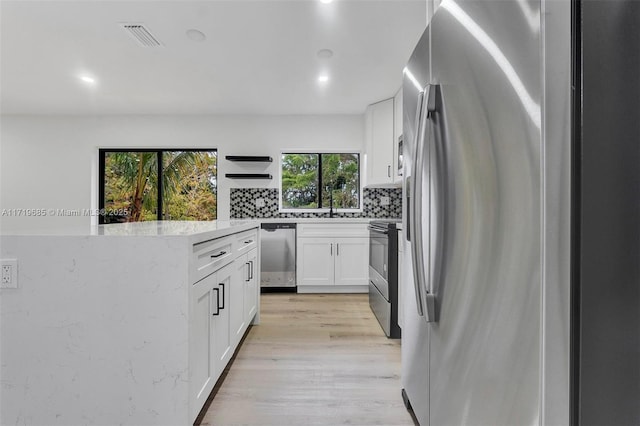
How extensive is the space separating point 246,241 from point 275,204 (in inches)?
90.1

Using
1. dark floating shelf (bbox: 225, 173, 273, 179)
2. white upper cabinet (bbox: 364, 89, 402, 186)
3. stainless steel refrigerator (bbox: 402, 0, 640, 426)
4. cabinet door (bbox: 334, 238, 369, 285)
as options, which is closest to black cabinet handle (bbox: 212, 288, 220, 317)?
stainless steel refrigerator (bbox: 402, 0, 640, 426)

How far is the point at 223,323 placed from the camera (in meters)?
1.82

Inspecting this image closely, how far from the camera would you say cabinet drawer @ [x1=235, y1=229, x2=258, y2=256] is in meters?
2.24

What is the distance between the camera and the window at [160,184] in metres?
5.01

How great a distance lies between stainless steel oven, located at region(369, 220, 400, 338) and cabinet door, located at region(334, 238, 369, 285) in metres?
1.02

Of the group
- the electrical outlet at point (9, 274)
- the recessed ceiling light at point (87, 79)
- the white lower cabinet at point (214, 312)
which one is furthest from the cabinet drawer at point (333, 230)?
the electrical outlet at point (9, 274)

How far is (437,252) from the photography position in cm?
108

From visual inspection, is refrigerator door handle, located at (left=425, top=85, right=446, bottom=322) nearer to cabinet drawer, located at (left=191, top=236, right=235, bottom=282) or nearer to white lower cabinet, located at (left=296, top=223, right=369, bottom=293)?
cabinet drawer, located at (left=191, top=236, right=235, bottom=282)

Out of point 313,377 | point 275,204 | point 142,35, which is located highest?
point 142,35

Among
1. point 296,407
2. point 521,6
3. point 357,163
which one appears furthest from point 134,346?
point 357,163

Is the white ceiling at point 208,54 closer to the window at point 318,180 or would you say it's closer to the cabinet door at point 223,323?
the window at point 318,180

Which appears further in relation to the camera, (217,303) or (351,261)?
(351,261)

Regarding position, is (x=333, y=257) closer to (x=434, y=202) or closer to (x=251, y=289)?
(x=251, y=289)

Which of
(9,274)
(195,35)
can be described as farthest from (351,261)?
(9,274)
